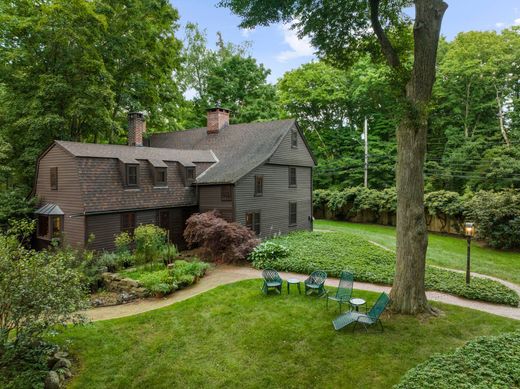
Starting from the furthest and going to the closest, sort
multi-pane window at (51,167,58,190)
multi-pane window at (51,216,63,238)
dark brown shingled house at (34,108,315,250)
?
multi-pane window at (51,167,58,190)
multi-pane window at (51,216,63,238)
dark brown shingled house at (34,108,315,250)

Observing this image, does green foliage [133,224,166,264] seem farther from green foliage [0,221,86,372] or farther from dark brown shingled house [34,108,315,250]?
green foliage [0,221,86,372]

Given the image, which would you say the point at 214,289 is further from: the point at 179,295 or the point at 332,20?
the point at 332,20

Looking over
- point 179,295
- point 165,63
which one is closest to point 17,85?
point 165,63

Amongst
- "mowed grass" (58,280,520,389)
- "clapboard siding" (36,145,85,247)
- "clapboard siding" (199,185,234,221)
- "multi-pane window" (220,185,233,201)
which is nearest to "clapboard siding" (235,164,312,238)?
"multi-pane window" (220,185,233,201)

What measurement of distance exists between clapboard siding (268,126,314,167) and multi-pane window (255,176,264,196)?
1.22 m

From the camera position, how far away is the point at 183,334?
8562mm

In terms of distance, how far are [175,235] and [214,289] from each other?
23.4 feet

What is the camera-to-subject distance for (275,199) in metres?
20.2

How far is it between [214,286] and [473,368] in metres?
8.39

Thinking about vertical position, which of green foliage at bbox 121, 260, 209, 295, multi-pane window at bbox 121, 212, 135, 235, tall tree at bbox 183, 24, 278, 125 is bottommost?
green foliage at bbox 121, 260, 209, 295

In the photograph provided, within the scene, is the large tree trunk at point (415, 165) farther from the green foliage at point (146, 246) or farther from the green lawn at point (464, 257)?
the green foliage at point (146, 246)

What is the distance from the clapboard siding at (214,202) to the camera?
1748 cm

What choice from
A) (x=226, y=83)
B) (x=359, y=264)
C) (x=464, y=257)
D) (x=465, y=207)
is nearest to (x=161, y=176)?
(x=359, y=264)

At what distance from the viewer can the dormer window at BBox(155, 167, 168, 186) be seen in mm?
17172
